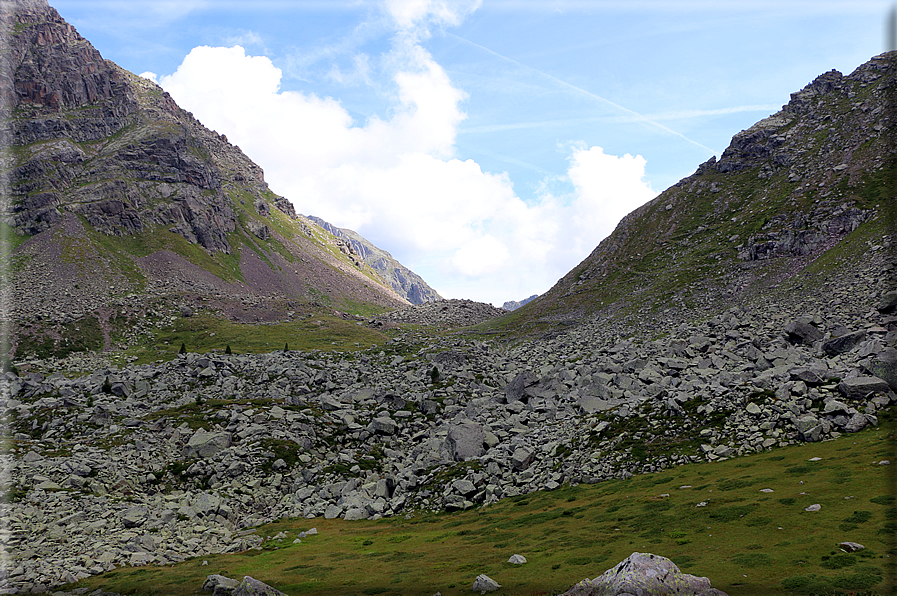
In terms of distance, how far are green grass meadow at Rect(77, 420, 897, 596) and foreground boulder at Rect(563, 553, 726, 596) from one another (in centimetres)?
243

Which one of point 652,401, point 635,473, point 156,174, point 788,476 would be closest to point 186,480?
point 635,473

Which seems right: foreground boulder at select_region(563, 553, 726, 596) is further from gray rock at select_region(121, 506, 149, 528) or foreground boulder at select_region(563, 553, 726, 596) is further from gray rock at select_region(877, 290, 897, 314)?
gray rock at select_region(877, 290, 897, 314)

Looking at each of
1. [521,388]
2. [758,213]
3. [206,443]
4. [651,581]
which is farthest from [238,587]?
[758,213]

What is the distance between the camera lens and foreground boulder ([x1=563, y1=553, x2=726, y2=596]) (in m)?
15.3

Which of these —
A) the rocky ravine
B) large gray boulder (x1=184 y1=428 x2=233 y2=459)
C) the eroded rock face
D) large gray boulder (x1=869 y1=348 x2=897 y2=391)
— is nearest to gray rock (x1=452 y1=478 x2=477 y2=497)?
the rocky ravine

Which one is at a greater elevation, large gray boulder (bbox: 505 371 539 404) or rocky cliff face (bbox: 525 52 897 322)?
rocky cliff face (bbox: 525 52 897 322)

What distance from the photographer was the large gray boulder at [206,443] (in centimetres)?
4753

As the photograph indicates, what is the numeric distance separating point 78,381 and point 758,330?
101585 mm

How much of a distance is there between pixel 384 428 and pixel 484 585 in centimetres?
3757

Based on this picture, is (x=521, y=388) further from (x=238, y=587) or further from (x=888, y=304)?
(x=888, y=304)

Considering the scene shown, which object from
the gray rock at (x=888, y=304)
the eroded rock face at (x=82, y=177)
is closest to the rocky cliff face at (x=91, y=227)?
the eroded rock face at (x=82, y=177)

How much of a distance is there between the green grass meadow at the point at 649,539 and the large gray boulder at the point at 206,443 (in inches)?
564

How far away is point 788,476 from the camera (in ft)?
90.6

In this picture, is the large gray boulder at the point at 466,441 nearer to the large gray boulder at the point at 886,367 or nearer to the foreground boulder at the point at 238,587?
the foreground boulder at the point at 238,587
